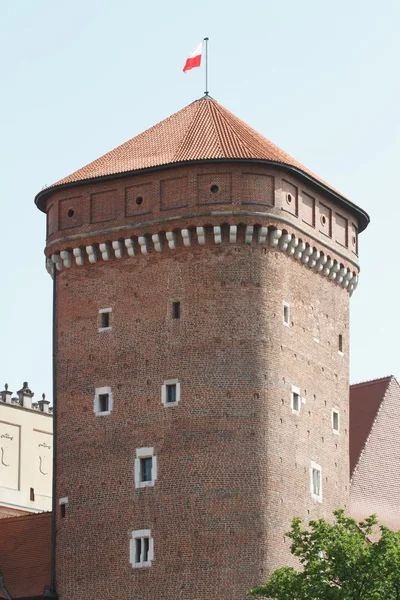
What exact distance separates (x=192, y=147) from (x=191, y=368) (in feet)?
24.8

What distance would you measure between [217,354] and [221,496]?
4.46 metres

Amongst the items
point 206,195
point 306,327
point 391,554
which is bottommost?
point 391,554

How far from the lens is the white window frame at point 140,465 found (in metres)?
54.4

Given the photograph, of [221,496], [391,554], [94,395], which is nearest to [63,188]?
[94,395]

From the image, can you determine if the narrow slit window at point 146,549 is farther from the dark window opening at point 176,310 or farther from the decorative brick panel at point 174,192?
the decorative brick panel at point 174,192

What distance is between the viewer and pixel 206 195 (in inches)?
2199

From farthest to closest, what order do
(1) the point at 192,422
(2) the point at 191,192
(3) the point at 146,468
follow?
(2) the point at 191,192, (3) the point at 146,468, (1) the point at 192,422

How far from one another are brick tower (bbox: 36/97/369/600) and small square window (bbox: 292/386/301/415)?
0.10 metres

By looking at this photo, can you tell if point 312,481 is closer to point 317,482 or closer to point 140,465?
point 317,482

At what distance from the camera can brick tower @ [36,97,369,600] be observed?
176 feet

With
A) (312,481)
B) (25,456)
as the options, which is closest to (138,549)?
(312,481)

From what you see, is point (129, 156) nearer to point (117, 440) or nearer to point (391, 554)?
point (117, 440)

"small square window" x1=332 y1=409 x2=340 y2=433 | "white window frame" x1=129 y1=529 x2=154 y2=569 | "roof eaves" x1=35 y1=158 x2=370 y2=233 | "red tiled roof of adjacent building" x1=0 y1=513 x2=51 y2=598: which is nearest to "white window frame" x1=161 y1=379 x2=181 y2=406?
"white window frame" x1=129 y1=529 x2=154 y2=569

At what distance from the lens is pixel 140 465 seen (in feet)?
180
